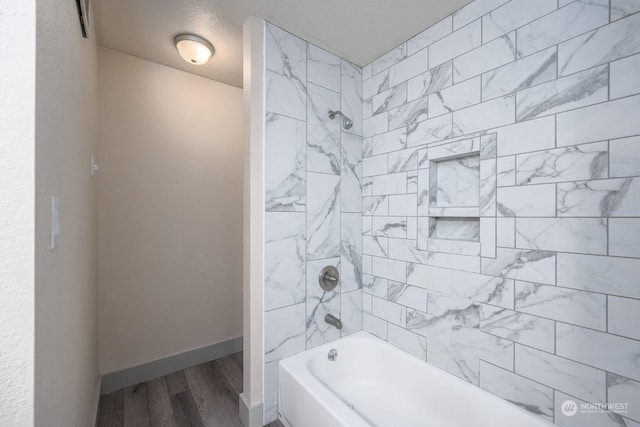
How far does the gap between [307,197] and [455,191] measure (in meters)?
0.94

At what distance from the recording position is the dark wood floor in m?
1.71

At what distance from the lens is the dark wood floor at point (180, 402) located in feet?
5.63

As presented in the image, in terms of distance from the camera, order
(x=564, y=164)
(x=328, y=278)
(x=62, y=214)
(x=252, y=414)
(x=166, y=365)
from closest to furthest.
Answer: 1. (x=62, y=214)
2. (x=564, y=164)
3. (x=252, y=414)
4. (x=328, y=278)
5. (x=166, y=365)

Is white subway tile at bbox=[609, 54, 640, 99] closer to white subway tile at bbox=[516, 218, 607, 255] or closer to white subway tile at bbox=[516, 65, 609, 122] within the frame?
white subway tile at bbox=[516, 65, 609, 122]

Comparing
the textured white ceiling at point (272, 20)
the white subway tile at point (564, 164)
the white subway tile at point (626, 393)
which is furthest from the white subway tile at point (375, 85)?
the white subway tile at point (626, 393)

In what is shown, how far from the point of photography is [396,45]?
74.1 inches

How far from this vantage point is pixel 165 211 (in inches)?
87.4

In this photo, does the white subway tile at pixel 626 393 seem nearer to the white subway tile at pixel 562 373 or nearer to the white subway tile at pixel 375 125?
the white subway tile at pixel 562 373

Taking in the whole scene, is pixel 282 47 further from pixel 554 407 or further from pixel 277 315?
pixel 554 407

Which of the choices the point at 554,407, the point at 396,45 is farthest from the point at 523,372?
the point at 396,45

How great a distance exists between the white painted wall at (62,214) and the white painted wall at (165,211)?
1.01 metres

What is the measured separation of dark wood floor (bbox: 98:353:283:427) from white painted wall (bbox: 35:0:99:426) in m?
0.82

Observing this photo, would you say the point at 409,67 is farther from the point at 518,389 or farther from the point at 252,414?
the point at 252,414

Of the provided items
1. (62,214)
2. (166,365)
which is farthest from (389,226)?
(166,365)
